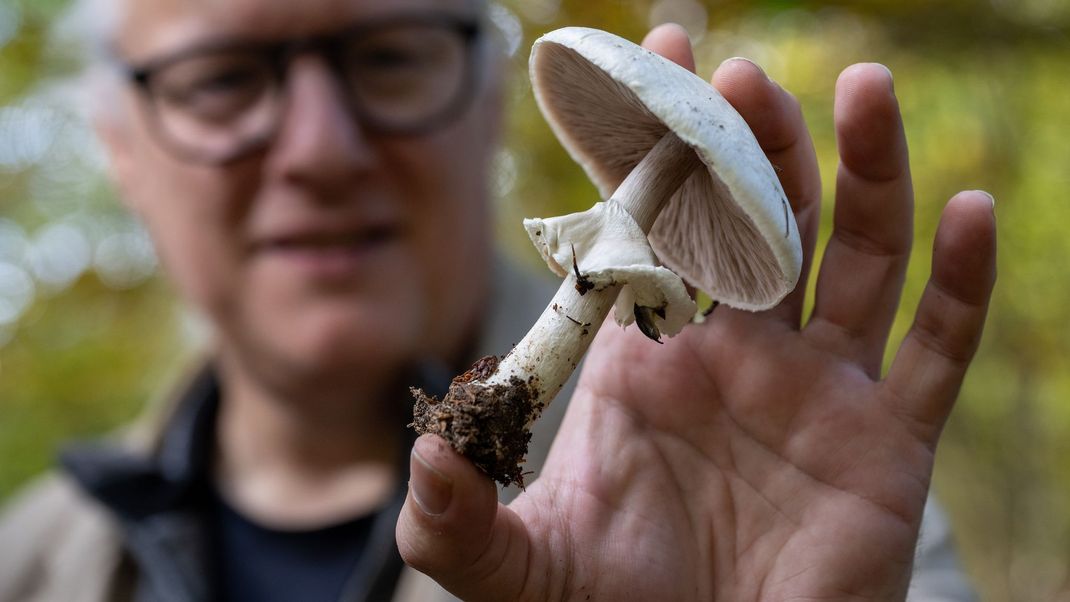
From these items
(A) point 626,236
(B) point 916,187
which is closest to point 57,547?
(A) point 626,236

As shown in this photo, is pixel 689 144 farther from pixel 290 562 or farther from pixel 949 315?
pixel 290 562

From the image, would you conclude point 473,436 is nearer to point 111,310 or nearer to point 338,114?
point 338,114

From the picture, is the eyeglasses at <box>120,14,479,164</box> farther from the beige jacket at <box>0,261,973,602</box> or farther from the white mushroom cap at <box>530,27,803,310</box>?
the white mushroom cap at <box>530,27,803,310</box>

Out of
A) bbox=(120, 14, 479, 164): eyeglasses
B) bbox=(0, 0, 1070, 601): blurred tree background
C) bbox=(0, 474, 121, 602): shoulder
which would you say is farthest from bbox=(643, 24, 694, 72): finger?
bbox=(0, 474, 121, 602): shoulder

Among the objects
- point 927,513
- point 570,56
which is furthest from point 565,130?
point 927,513

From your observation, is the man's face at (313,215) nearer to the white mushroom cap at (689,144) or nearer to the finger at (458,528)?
the white mushroom cap at (689,144)
